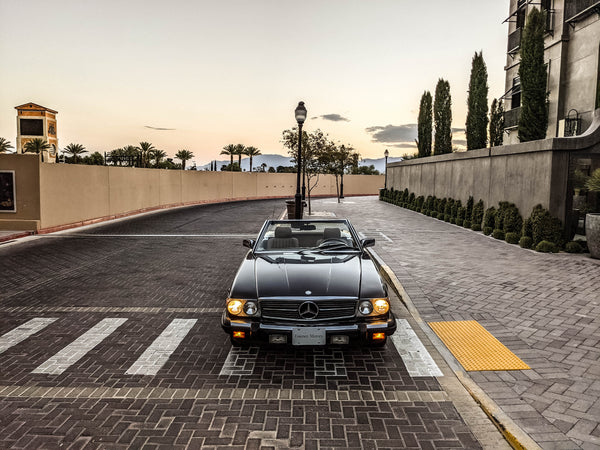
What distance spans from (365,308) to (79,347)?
3688 millimetres

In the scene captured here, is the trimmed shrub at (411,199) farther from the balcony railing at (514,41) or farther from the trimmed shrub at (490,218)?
the trimmed shrub at (490,218)

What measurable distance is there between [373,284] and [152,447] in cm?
275

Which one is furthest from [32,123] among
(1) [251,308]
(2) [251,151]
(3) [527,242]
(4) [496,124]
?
(1) [251,308]

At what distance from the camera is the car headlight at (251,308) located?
4672 millimetres

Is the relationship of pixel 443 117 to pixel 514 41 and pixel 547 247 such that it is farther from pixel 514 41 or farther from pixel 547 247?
pixel 547 247

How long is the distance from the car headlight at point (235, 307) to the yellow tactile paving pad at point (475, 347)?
8.72 feet

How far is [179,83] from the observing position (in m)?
29.0

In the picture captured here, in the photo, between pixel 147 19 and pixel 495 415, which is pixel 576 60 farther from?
pixel 495 415

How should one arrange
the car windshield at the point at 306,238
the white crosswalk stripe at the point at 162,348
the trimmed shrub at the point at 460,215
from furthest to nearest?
1. the trimmed shrub at the point at 460,215
2. the car windshield at the point at 306,238
3. the white crosswalk stripe at the point at 162,348

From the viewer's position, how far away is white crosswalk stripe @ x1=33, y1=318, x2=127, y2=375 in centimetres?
486

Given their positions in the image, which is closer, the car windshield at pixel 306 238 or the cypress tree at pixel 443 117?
the car windshield at pixel 306 238

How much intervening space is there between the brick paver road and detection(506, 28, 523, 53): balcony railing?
27529mm

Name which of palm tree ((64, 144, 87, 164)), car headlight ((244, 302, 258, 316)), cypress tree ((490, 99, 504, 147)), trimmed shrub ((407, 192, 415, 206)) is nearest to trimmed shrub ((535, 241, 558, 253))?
car headlight ((244, 302, 258, 316))

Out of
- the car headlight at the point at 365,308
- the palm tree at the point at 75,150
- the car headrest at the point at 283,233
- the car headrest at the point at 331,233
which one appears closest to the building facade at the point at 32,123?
the palm tree at the point at 75,150
